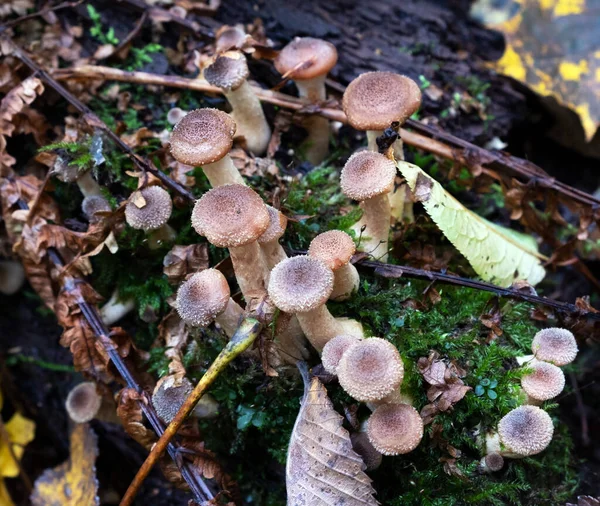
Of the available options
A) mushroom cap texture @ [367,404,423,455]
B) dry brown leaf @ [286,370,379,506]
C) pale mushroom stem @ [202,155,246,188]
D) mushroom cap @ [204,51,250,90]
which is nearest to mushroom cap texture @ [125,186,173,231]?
pale mushroom stem @ [202,155,246,188]

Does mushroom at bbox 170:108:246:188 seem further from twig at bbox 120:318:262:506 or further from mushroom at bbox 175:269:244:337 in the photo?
twig at bbox 120:318:262:506

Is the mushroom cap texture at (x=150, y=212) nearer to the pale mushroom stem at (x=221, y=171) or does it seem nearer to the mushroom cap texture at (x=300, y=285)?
the pale mushroom stem at (x=221, y=171)

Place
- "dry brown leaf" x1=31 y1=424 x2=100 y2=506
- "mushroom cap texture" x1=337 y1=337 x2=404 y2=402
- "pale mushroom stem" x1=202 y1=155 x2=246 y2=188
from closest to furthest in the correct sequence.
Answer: "mushroom cap texture" x1=337 y1=337 x2=404 y2=402, "pale mushroom stem" x1=202 y1=155 x2=246 y2=188, "dry brown leaf" x1=31 y1=424 x2=100 y2=506

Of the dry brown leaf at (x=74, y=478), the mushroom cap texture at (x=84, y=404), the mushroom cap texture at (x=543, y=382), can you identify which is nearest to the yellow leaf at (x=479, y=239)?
the mushroom cap texture at (x=543, y=382)

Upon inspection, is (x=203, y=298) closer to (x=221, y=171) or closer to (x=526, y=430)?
(x=221, y=171)

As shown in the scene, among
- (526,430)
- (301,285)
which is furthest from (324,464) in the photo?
(526,430)

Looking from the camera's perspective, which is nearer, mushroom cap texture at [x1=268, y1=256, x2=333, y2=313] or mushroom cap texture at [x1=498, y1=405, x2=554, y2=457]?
mushroom cap texture at [x1=268, y1=256, x2=333, y2=313]

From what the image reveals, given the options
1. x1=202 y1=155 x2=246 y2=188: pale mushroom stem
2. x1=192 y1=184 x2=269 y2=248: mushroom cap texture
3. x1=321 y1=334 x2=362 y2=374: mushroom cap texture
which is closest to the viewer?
x1=192 y1=184 x2=269 y2=248: mushroom cap texture
